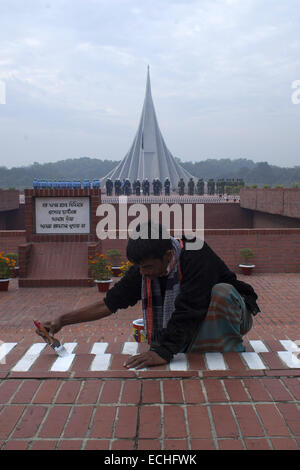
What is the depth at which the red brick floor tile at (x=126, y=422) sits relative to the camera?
1833 mm

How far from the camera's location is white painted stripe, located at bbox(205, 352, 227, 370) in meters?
2.36

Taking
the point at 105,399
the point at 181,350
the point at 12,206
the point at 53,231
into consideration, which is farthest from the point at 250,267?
the point at 12,206

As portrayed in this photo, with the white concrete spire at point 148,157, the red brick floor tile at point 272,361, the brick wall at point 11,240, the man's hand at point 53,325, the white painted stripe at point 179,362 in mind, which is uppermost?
the white concrete spire at point 148,157

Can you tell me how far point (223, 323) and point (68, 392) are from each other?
860 mm

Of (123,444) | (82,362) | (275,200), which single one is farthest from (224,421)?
(275,200)

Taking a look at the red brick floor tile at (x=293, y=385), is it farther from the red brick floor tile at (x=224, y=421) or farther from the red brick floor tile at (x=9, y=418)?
the red brick floor tile at (x=9, y=418)

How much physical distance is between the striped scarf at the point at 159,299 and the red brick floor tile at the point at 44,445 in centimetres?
92

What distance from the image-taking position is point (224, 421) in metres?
1.90

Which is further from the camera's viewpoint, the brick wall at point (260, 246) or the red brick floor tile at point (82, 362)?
the brick wall at point (260, 246)

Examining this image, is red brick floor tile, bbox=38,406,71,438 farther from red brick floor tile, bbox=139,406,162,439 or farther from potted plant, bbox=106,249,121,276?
potted plant, bbox=106,249,121,276

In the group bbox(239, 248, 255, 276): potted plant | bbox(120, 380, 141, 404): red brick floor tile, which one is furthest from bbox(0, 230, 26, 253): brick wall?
bbox(120, 380, 141, 404): red brick floor tile

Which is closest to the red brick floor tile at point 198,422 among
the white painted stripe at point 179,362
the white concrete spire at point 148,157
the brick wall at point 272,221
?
the white painted stripe at point 179,362

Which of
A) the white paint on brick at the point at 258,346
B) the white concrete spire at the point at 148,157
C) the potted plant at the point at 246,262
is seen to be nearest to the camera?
the white paint on brick at the point at 258,346

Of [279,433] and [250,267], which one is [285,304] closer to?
[250,267]
